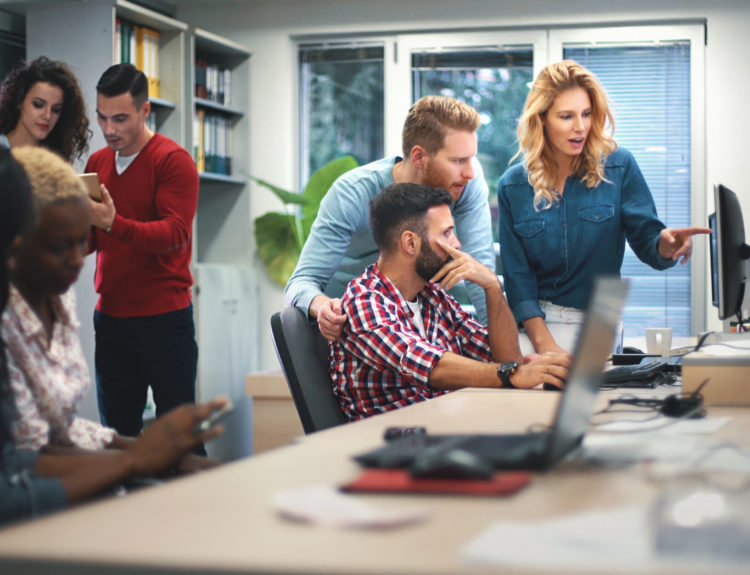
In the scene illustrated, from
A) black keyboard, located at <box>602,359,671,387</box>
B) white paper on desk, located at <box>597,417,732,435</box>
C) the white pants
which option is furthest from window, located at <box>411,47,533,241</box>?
white paper on desk, located at <box>597,417,732,435</box>

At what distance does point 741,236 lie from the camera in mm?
2721

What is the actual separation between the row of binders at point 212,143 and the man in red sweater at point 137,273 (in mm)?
1737

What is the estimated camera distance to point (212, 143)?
16.6ft

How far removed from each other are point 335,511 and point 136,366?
2.31 metres

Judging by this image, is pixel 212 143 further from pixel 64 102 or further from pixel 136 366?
pixel 136 366

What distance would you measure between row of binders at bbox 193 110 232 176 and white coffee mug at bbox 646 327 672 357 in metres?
2.79

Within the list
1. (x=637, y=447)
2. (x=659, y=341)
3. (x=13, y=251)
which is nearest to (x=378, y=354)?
(x=637, y=447)

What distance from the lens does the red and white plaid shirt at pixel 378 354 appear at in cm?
203

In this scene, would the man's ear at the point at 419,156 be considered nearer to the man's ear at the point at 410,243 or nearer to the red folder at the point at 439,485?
the man's ear at the point at 410,243

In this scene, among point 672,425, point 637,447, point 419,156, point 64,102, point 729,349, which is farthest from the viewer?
point 64,102

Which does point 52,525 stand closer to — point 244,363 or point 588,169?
point 588,169

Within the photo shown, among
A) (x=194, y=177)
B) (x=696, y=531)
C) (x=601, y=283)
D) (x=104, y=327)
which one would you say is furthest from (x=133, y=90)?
(x=696, y=531)

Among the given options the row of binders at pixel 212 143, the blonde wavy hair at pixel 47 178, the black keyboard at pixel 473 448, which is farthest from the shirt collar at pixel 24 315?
the row of binders at pixel 212 143

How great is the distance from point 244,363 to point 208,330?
1.49 feet
